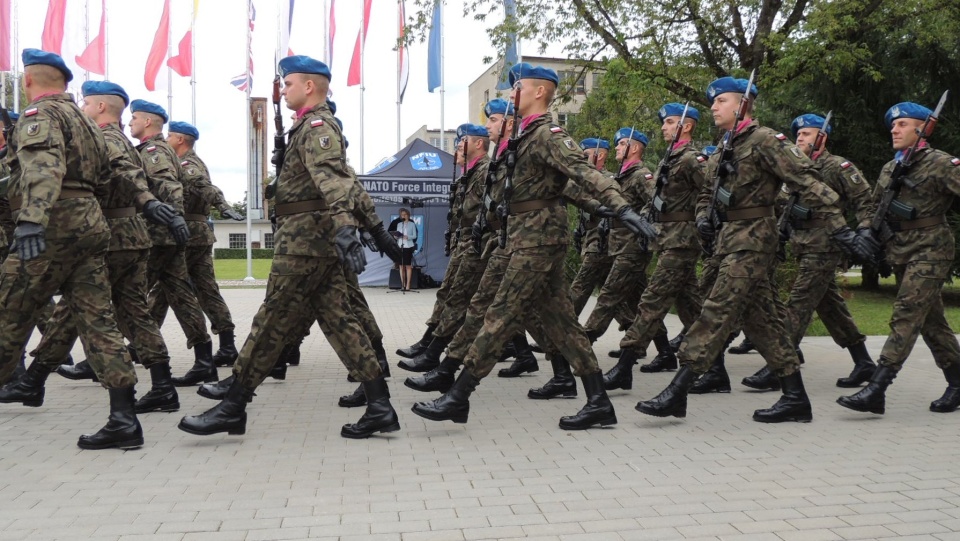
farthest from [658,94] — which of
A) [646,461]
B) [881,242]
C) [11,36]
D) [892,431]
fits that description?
[11,36]

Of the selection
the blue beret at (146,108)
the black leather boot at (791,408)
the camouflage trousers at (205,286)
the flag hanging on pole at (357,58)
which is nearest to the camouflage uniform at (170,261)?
the blue beret at (146,108)

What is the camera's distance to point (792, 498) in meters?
3.68

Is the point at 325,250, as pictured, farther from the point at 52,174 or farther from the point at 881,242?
the point at 881,242

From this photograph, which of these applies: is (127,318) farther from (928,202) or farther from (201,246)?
(928,202)

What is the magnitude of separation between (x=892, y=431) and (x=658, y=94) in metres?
10.8

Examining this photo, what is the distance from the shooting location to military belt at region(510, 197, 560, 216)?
5.00 m

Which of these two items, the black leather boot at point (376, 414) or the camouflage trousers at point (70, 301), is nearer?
the camouflage trousers at point (70, 301)

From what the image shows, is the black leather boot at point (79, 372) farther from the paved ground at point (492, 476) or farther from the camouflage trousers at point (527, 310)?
the camouflage trousers at point (527, 310)

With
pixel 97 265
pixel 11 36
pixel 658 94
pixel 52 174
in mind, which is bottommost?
pixel 97 265

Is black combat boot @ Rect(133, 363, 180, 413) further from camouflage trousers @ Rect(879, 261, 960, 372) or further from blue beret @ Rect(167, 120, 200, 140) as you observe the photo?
camouflage trousers @ Rect(879, 261, 960, 372)

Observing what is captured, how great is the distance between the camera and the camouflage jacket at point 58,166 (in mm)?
4070

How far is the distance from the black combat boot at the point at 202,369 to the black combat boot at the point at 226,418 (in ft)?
7.31

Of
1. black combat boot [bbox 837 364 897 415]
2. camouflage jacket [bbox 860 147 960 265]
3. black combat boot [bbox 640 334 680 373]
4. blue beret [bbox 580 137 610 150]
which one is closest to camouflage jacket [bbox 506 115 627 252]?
black combat boot [bbox 837 364 897 415]

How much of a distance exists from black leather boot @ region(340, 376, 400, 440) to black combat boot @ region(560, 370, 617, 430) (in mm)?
1104
